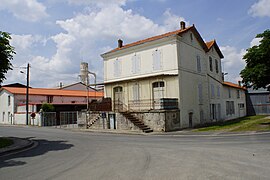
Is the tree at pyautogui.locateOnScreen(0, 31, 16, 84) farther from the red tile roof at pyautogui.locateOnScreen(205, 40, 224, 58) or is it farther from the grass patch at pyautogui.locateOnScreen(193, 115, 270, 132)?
the red tile roof at pyautogui.locateOnScreen(205, 40, 224, 58)

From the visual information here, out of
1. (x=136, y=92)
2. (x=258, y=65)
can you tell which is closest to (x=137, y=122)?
(x=136, y=92)

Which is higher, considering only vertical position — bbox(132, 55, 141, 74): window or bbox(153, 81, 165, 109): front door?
bbox(132, 55, 141, 74): window

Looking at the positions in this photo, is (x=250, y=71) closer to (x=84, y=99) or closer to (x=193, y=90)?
(x=193, y=90)

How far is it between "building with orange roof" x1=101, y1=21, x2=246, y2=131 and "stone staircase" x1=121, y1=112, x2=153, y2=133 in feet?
0.31

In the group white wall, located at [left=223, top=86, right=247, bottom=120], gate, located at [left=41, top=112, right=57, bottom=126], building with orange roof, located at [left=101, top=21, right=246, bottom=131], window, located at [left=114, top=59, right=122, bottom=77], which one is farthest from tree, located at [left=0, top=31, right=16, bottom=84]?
white wall, located at [left=223, top=86, right=247, bottom=120]

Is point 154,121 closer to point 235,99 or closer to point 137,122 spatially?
point 137,122

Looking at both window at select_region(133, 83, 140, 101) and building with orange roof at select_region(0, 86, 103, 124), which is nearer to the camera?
window at select_region(133, 83, 140, 101)

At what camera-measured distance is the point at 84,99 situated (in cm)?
4581

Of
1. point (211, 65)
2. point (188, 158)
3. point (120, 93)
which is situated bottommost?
point (188, 158)

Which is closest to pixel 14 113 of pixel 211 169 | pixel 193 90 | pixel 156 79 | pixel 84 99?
pixel 84 99

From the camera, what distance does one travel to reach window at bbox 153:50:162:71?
23.0m

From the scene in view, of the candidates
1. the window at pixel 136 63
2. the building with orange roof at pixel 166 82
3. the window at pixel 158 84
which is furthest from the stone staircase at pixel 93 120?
the window at pixel 158 84

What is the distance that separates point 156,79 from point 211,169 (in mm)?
16020

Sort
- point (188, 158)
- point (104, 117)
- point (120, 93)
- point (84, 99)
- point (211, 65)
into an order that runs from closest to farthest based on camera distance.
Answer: point (188, 158) → point (104, 117) → point (120, 93) → point (211, 65) → point (84, 99)
